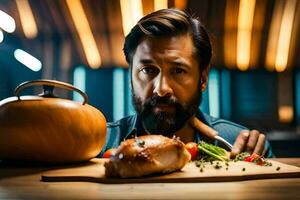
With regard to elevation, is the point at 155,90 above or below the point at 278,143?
above

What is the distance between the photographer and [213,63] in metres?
3.10

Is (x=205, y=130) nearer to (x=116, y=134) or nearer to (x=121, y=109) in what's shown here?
(x=116, y=134)

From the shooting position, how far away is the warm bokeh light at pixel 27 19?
9.13 feet

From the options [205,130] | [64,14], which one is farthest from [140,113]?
[64,14]

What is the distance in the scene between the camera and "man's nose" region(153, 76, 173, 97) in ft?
6.06

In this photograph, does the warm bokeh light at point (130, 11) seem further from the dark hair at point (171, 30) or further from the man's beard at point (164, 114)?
the man's beard at point (164, 114)

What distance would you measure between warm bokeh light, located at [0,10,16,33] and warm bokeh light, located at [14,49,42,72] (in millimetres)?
236

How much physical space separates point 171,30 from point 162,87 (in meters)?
0.32

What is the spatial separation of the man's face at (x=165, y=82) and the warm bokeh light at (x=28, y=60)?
141 cm

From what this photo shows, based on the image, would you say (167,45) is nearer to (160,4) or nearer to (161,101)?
(161,101)

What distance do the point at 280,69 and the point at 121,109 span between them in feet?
4.66

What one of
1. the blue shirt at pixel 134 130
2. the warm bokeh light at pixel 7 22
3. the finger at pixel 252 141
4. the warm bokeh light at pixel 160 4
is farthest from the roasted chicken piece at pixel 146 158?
the warm bokeh light at pixel 7 22

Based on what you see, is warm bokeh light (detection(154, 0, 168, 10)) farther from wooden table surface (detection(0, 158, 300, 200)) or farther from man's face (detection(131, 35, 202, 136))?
wooden table surface (detection(0, 158, 300, 200))

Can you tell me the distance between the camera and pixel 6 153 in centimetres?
117
